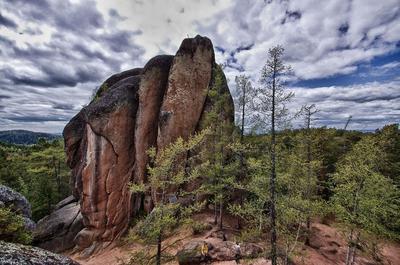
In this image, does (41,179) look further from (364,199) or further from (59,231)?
(364,199)

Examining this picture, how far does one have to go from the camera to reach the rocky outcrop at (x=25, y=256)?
342 inches

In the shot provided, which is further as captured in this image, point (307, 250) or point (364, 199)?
point (307, 250)

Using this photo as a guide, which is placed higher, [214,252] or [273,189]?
[273,189]

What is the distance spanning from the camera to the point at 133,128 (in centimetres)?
3006

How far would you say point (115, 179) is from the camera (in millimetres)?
29328

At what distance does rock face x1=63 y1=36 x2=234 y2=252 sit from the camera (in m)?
28.8

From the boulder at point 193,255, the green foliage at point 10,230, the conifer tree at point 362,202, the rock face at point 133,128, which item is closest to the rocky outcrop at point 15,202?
the rock face at point 133,128

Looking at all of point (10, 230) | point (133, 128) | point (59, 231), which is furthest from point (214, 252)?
point (59, 231)

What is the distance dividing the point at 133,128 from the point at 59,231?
15.4m

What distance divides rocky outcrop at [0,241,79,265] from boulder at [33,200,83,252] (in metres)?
23.6

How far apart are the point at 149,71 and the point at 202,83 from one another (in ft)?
19.7

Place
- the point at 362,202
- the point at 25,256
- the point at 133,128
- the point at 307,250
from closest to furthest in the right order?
the point at 25,256 < the point at 362,202 < the point at 307,250 < the point at 133,128

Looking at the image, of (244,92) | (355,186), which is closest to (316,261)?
(355,186)

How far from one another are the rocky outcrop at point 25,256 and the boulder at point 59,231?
2363 centimetres
